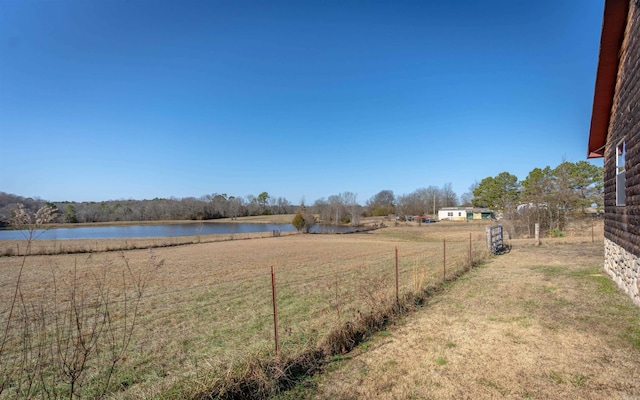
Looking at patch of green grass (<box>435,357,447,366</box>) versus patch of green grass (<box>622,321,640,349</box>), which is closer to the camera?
patch of green grass (<box>435,357,447,366</box>)

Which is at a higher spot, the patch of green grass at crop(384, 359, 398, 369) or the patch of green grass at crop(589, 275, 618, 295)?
the patch of green grass at crop(589, 275, 618, 295)

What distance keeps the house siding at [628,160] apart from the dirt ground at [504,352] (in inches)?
25.8

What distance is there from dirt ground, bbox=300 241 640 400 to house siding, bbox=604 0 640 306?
0.66 metres

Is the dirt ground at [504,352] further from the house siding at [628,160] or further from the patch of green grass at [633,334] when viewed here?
the house siding at [628,160]

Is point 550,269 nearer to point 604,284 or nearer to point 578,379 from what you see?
point 604,284

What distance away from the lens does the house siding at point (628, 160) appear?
6180mm

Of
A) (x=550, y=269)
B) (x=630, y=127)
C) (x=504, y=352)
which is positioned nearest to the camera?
(x=504, y=352)

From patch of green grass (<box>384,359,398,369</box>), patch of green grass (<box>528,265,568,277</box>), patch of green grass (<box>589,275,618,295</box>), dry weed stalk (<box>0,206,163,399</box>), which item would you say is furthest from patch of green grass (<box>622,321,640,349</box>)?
dry weed stalk (<box>0,206,163,399</box>)

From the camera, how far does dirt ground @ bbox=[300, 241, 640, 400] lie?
3.81 meters

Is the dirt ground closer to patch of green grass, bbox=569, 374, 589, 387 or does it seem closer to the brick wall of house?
patch of green grass, bbox=569, 374, 589, 387

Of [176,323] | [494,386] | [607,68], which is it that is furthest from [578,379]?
[176,323]

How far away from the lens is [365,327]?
5.78m

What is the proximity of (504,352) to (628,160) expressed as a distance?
548 centimetres

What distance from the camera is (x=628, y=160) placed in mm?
6949
